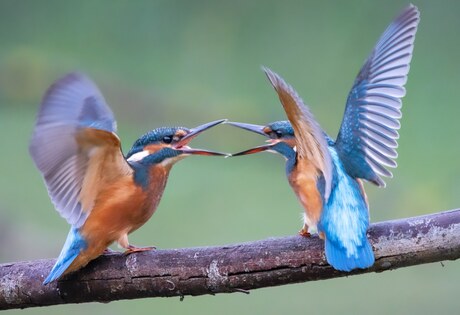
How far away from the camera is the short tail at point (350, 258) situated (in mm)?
1479

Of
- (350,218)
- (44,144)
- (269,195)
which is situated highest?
(44,144)

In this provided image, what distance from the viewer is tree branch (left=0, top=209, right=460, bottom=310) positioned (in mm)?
1530

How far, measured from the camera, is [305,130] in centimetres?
150

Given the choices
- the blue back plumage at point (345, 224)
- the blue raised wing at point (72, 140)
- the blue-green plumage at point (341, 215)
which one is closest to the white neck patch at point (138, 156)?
→ the blue raised wing at point (72, 140)

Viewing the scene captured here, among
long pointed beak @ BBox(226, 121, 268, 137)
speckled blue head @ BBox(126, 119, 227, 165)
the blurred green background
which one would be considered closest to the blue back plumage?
long pointed beak @ BBox(226, 121, 268, 137)

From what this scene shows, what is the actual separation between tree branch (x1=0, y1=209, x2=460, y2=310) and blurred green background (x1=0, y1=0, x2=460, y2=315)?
1.17 metres

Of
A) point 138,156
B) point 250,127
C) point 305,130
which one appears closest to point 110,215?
point 138,156

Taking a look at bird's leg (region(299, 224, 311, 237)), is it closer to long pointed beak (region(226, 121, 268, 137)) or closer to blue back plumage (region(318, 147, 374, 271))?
blue back plumage (region(318, 147, 374, 271))

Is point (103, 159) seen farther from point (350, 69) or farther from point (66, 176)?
point (350, 69)

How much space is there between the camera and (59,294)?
1.66m

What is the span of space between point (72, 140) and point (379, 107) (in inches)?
21.4

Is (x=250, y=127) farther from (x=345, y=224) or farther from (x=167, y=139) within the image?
(x=345, y=224)

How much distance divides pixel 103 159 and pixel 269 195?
4.59 ft

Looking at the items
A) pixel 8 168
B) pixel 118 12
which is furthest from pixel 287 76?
pixel 8 168
